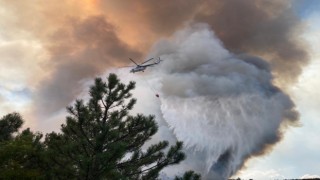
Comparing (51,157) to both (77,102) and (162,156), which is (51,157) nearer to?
(77,102)

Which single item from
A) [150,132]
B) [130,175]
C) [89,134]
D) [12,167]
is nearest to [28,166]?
[12,167]

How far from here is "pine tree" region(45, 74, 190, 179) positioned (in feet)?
80.9

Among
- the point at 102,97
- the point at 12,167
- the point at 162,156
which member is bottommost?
the point at 12,167

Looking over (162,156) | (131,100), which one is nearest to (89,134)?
(131,100)

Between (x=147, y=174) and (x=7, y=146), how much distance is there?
397 inches

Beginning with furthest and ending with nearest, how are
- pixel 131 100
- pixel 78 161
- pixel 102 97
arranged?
pixel 131 100 < pixel 102 97 < pixel 78 161

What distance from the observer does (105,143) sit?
26.3m

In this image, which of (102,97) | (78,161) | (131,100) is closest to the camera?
(78,161)

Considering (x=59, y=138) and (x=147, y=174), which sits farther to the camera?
(x=147, y=174)

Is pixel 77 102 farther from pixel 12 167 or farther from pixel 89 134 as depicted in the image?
pixel 12 167

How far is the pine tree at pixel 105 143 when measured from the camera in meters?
24.7

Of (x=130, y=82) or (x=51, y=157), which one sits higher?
(x=130, y=82)

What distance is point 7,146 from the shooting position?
25.7 meters

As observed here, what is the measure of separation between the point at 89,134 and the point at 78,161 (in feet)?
8.48
